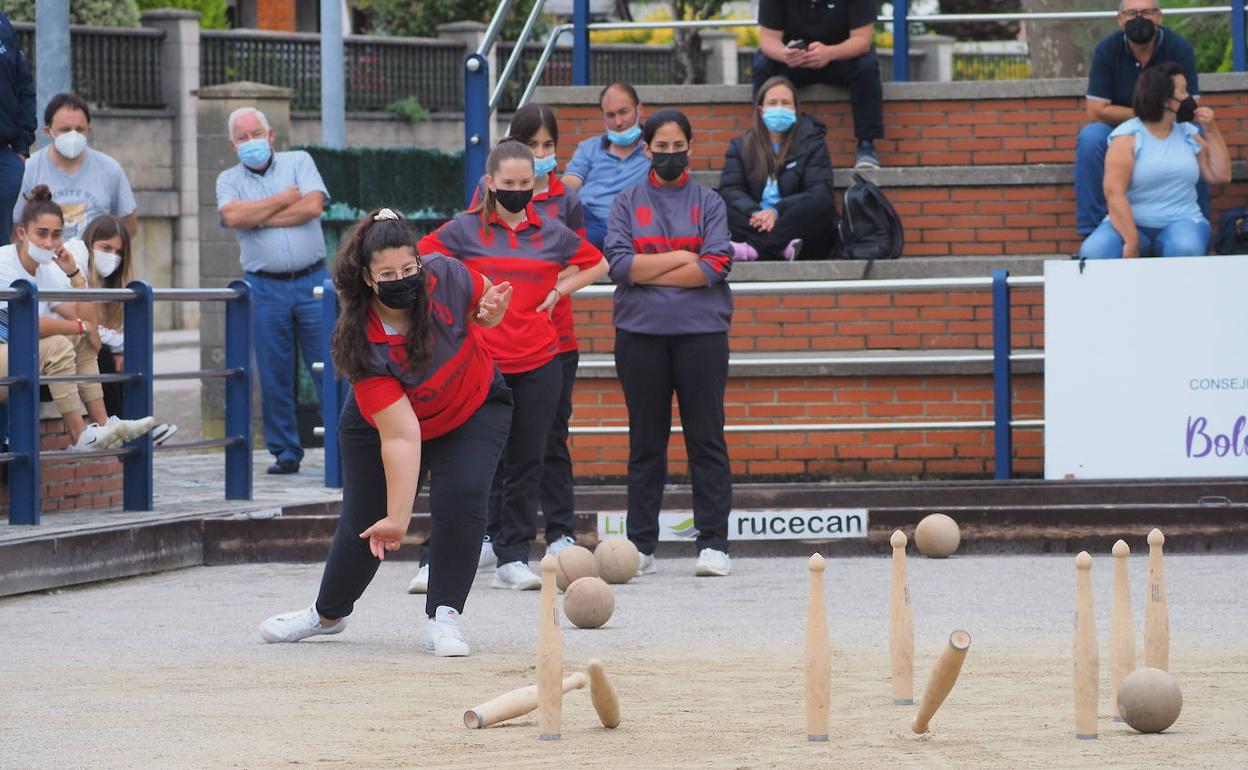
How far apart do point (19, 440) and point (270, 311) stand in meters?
3.23

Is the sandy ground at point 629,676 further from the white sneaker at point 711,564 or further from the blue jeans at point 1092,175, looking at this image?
the blue jeans at point 1092,175

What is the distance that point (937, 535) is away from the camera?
11.6 m

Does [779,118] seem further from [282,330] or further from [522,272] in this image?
[522,272]

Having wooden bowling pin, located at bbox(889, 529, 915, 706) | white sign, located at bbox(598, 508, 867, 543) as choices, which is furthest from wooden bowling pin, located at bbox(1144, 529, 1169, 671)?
white sign, located at bbox(598, 508, 867, 543)

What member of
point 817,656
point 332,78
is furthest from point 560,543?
point 332,78

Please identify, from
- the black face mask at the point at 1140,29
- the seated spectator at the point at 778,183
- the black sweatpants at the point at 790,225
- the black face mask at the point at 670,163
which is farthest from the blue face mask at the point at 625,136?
the black face mask at the point at 1140,29

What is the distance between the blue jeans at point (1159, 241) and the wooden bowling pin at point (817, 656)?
715cm

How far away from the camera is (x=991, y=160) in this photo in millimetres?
15969

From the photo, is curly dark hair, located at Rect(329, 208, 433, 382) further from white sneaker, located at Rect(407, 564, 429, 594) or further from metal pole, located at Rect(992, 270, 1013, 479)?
metal pole, located at Rect(992, 270, 1013, 479)

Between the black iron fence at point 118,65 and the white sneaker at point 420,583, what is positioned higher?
the black iron fence at point 118,65

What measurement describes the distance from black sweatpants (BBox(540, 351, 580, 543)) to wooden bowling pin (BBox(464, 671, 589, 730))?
3.87 meters

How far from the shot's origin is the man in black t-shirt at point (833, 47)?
597 inches

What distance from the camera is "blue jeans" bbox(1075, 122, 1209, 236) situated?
14227 mm

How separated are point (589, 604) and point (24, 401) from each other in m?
3.53
